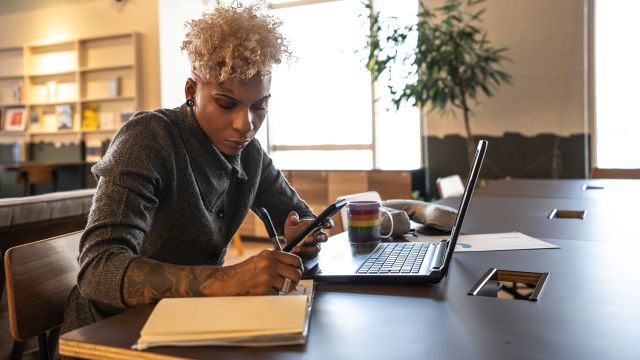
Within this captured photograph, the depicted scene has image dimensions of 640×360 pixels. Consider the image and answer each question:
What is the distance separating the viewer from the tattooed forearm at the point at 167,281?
0.96 meters

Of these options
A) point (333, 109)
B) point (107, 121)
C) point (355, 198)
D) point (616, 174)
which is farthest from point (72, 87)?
point (616, 174)

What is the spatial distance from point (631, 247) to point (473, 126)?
3911 millimetres

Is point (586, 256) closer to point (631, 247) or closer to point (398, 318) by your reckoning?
point (631, 247)

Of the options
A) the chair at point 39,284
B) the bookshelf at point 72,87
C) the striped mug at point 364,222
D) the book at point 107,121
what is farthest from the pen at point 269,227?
the book at point 107,121

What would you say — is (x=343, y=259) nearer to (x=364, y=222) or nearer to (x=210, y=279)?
(x=364, y=222)

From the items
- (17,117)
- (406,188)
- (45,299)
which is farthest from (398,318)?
(17,117)

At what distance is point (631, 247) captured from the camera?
4.80ft

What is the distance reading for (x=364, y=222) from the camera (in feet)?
5.06

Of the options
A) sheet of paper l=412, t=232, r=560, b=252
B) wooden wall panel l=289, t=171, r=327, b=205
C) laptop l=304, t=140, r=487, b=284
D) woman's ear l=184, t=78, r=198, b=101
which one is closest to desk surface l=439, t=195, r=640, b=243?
sheet of paper l=412, t=232, r=560, b=252

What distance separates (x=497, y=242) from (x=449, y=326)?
0.74m

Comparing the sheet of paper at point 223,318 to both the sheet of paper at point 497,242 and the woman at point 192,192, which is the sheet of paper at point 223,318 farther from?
the sheet of paper at point 497,242

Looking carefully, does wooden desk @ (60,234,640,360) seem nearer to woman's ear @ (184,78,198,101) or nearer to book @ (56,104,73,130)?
woman's ear @ (184,78,198,101)

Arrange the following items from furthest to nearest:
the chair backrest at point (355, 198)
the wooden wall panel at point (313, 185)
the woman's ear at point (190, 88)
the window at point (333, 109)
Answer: the window at point (333, 109)
the wooden wall panel at point (313, 185)
the chair backrest at point (355, 198)
the woman's ear at point (190, 88)

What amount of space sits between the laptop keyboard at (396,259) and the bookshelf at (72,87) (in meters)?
5.56
